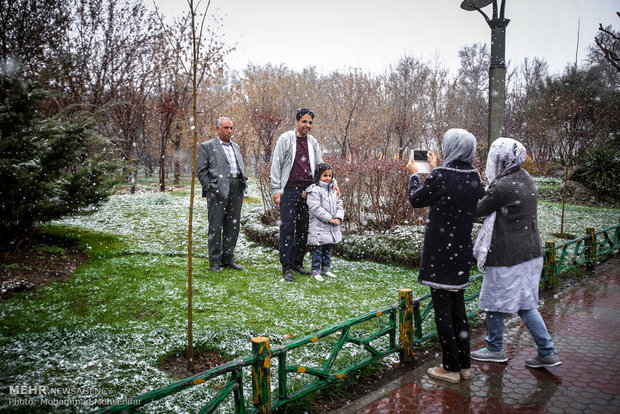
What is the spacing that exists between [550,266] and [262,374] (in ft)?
15.8

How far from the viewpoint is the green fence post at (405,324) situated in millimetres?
3240

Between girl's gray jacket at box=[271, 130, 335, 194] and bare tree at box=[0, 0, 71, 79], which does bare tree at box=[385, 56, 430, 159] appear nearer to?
bare tree at box=[0, 0, 71, 79]

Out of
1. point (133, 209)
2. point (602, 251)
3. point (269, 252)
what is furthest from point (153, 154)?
point (602, 251)

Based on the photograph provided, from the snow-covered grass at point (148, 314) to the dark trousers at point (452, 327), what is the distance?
1061 millimetres

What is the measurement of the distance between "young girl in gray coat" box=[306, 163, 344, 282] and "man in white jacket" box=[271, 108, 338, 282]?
116 mm

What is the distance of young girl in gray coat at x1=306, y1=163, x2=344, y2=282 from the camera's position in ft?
17.0

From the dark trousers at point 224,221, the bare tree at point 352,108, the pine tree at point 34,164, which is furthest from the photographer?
the bare tree at point 352,108

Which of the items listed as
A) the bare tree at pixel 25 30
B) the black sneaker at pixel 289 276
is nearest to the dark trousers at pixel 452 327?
A: the black sneaker at pixel 289 276

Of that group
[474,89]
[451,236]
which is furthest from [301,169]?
[474,89]

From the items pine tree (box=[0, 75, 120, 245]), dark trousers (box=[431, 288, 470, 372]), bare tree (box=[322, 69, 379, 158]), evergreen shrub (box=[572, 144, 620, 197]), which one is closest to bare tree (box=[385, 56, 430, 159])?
bare tree (box=[322, 69, 379, 158])

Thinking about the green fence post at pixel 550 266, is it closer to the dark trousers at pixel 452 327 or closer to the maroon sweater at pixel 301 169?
the dark trousers at pixel 452 327

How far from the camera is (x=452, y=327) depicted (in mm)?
2838

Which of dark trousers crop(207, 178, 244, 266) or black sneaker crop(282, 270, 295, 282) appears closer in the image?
black sneaker crop(282, 270, 295, 282)

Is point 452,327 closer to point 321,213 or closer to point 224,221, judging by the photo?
point 321,213
